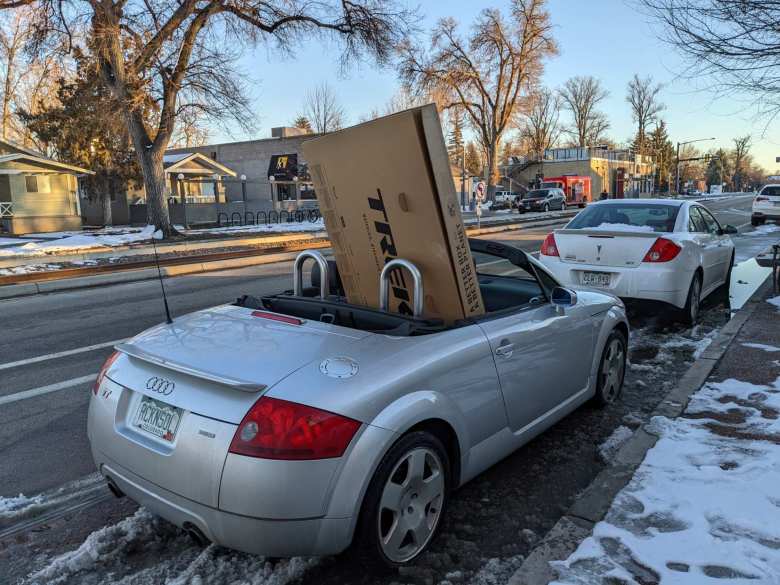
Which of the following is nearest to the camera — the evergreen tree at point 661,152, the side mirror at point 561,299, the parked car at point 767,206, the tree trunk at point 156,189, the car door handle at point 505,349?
the car door handle at point 505,349

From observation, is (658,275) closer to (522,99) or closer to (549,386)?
(549,386)

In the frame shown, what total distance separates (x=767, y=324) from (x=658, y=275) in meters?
1.43

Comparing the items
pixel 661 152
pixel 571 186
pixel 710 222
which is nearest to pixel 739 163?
pixel 661 152

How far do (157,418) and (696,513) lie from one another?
259cm

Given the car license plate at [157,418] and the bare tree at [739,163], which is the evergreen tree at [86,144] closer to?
the car license plate at [157,418]

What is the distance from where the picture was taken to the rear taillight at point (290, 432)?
2.12 meters

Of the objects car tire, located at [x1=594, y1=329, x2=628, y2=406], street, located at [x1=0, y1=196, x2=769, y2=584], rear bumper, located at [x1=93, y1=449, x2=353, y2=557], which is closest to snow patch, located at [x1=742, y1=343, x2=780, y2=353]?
street, located at [x1=0, y1=196, x2=769, y2=584]

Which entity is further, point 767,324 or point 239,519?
point 767,324

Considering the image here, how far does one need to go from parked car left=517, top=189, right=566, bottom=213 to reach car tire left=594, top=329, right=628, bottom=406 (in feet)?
132

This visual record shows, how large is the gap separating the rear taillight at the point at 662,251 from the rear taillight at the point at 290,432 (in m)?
5.48

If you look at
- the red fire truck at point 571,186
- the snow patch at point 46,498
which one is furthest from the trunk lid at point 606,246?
the red fire truck at point 571,186

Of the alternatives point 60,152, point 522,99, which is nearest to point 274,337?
point 60,152

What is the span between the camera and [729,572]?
2480mm

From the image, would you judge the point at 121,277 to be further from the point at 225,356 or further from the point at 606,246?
the point at 225,356
